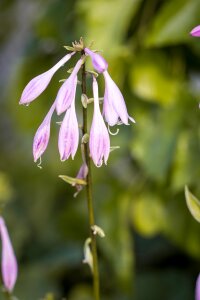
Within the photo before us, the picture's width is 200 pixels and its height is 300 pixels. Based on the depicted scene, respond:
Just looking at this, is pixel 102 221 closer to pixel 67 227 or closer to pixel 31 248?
pixel 67 227

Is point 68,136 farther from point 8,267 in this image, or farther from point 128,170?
point 128,170

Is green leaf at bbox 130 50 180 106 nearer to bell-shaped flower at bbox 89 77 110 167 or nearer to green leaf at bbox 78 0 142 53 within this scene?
green leaf at bbox 78 0 142 53

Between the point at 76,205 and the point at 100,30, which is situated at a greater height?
the point at 100,30

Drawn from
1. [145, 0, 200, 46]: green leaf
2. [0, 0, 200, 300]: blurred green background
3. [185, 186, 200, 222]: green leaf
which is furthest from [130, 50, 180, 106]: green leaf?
[185, 186, 200, 222]: green leaf

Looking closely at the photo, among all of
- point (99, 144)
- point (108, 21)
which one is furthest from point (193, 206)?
point (108, 21)

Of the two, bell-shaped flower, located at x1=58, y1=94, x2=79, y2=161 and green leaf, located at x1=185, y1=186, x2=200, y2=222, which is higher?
bell-shaped flower, located at x1=58, y1=94, x2=79, y2=161

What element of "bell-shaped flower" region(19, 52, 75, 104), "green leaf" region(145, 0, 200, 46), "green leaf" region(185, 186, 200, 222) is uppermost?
"green leaf" region(145, 0, 200, 46)

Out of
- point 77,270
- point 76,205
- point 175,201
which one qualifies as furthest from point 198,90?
point 77,270

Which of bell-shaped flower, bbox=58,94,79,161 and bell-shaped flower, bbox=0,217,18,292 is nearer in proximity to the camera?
bell-shaped flower, bbox=58,94,79,161
